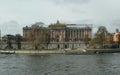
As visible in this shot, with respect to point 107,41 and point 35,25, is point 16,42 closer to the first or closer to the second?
point 35,25

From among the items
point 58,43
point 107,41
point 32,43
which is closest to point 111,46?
point 107,41

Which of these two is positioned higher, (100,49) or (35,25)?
(35,25)

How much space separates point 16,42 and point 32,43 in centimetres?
4095

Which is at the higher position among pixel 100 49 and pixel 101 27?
pixel 101 27

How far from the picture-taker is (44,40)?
134875 mm

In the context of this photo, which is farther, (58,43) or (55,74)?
(58,43)

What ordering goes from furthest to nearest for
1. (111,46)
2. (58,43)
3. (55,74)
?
1. (58,43)
2. (111,46)
3. (55,74)

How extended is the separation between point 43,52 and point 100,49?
24802mm

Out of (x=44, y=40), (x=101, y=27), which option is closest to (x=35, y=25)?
(x=44, y=40)

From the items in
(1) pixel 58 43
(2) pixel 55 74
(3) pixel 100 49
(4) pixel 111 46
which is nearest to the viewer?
(2) pixel 55 74

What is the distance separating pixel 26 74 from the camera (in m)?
47.2

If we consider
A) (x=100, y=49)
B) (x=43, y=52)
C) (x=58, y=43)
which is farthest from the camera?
(x=58, y=43)

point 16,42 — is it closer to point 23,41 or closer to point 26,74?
point 23,41

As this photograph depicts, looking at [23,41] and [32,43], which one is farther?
[23,41]
